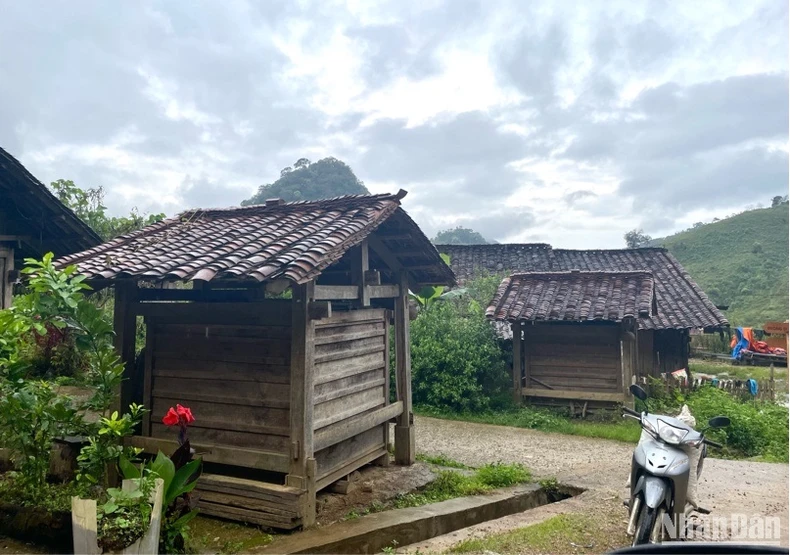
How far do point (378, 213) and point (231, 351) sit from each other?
2.24 m

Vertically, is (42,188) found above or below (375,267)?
above

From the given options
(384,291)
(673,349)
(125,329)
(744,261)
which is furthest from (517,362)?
(744,261)

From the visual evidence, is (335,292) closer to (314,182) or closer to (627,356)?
(627,356)

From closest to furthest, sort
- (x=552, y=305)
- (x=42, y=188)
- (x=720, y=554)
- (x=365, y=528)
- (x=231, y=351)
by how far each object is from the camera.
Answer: (x=720, y=554)
(x=365, y=528)
(x=231, y=351)
(x=42, y=188)
(x=552, y=305)

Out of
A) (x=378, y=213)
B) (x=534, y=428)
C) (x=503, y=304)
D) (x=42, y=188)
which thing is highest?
(x=42, y=188)

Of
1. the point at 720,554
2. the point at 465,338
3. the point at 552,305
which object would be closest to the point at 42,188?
the point at 720,554

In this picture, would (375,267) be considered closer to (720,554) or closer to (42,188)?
(42,188)

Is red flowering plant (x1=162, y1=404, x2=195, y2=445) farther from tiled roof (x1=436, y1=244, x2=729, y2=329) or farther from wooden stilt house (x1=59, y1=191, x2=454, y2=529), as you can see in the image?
tiled roof (x1=436, y1=244, x2=729, y2=329)

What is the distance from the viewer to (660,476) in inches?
184

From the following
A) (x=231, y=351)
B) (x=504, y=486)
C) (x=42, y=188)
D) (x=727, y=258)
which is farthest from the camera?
(x=727, y=258)

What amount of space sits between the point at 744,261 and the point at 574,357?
96.4 feet

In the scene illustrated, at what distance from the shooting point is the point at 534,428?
12.1m

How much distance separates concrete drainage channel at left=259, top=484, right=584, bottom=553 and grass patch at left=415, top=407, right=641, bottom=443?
185 inches

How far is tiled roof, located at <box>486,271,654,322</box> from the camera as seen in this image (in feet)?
41.5
